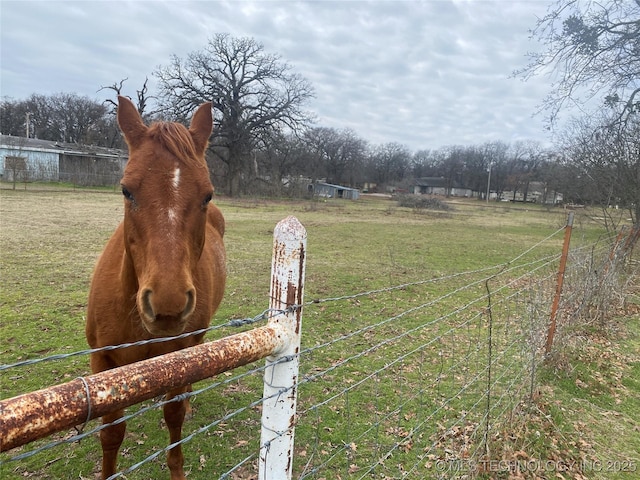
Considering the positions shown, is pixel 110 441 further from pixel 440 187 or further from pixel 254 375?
pixel 440 187

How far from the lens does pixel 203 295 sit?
2.81 metres

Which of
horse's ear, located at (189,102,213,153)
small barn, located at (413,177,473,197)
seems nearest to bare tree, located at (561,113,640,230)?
horse's ear, located at (189,102,213,153)

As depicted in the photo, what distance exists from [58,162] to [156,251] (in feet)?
150

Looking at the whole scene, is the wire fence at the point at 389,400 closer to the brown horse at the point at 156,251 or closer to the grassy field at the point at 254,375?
the grassy field at the point at 254,375

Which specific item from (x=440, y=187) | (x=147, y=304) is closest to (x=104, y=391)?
(x=147, y=304)

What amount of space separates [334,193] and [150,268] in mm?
64688

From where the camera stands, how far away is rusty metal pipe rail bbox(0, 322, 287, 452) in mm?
707

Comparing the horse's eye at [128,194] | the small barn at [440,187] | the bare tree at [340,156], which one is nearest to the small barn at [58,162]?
the horse's eye at [128,194]

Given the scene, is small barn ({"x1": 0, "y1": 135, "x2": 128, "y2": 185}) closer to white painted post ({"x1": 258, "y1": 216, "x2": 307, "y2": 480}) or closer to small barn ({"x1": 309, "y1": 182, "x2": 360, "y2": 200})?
small barn ({"x1": 309, "y1": 182, "x2": 360, "y2": 200})

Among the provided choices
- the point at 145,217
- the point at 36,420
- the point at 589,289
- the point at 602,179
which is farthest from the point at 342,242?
the point at 36,420

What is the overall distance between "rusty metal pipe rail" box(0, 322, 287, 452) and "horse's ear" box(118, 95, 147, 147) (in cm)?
143

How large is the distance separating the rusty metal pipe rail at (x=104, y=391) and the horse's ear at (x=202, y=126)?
1487 millimetres

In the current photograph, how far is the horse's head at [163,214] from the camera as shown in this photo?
1.54 m

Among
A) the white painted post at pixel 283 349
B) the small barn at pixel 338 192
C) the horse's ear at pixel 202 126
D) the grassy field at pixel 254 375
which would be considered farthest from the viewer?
the small barn at pixel 338 192
